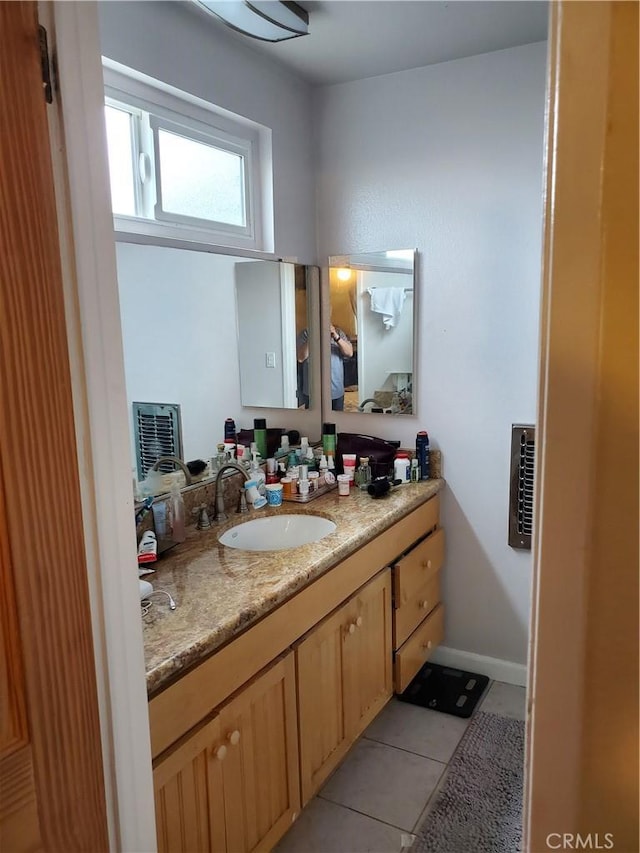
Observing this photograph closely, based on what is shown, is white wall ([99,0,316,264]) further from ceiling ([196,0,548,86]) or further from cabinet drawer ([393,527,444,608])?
cabinet drawer ([393,527,444,608])

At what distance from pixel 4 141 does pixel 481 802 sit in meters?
2.14

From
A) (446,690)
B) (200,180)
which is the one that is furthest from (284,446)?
(446,690)

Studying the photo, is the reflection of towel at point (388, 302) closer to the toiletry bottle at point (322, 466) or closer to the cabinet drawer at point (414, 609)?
the toiletry bottle at point (322, 466)

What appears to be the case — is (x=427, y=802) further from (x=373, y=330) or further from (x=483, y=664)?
(x=373, y=330)

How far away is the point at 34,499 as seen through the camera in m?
0.73

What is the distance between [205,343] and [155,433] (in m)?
0.41

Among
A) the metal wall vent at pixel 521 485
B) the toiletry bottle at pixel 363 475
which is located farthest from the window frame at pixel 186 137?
the metal wall vent at pixel 521 485

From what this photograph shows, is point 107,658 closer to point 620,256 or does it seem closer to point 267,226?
point 620,256

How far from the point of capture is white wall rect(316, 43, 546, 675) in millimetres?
2324

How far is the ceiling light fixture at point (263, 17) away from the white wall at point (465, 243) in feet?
2.08

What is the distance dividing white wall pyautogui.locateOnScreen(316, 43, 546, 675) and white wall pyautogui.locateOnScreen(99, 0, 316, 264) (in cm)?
12

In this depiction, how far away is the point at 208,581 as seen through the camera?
1.61 m

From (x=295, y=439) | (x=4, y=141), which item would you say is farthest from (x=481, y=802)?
(x=4, y=141)

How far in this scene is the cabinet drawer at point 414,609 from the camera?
7.43 ft
